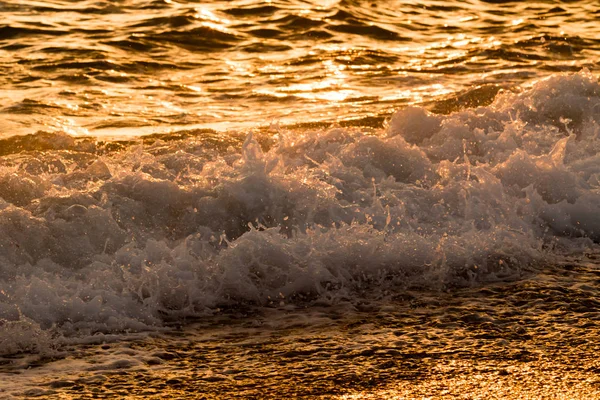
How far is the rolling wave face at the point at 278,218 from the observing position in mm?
5141

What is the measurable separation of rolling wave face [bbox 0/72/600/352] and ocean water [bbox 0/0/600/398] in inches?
0.6

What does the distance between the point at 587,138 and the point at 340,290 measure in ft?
11.3

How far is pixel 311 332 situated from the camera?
472 centimetres

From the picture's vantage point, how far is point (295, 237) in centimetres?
568

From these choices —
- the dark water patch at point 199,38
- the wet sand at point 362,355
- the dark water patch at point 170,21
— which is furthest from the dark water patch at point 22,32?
the wet sand at point 362,355

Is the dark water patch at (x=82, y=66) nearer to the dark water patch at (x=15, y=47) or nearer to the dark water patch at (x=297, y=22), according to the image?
the dark water patch at (x=15, y=47)

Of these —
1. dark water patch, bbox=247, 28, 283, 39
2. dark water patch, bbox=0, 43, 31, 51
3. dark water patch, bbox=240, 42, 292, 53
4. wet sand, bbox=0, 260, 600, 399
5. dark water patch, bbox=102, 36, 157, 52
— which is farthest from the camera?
dark water patch, bbox=247, 28, 283, 39

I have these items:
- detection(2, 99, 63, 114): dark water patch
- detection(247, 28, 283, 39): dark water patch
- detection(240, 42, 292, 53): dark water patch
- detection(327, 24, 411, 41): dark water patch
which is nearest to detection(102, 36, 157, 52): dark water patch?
detection(240, 42, 292, 53): dark water patch

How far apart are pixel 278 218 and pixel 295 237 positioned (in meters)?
0.43

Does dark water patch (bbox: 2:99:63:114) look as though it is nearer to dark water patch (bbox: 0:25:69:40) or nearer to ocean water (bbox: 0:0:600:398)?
ocean water (bbox: 0:0:600:398)

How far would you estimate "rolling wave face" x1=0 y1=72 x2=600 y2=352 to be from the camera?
5.14 m

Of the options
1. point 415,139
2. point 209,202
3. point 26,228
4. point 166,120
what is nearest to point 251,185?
point 209,202

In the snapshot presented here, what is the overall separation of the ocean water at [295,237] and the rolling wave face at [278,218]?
0.05ft

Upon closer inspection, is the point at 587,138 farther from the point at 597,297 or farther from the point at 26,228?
the point at 26,228
